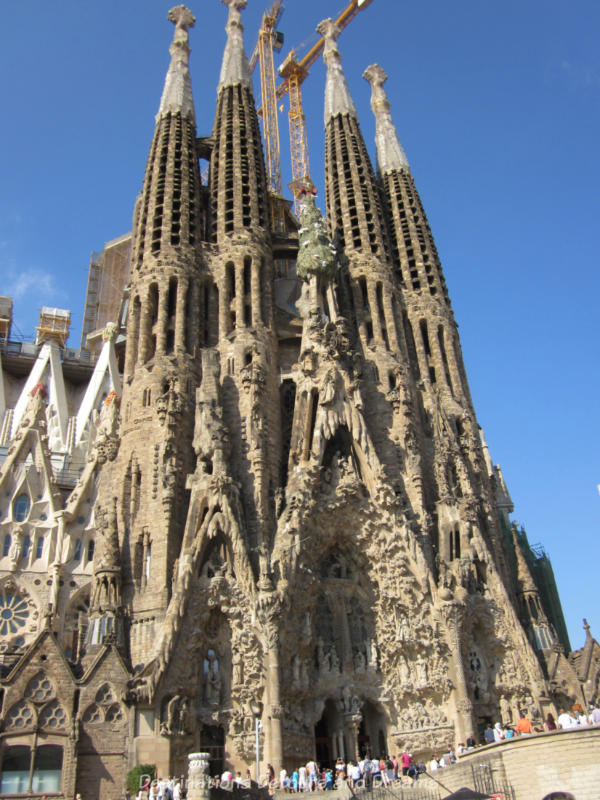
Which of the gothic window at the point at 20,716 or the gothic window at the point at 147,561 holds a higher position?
the gothic window at the point at 147,561

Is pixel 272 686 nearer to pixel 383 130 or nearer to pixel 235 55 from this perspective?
pixel 383 130

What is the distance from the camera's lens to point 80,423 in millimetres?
37688

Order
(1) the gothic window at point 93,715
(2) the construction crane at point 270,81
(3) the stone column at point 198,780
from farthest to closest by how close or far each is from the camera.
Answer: (2) the construction crane at point 270,81, (1) the gothic window at point 93,715, (3) the stone column at point 198,780

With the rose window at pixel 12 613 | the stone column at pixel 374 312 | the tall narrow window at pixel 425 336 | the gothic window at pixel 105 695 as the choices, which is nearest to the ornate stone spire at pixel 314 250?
the stone column at pixel 374 312

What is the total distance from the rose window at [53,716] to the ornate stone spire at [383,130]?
29817 millimetres

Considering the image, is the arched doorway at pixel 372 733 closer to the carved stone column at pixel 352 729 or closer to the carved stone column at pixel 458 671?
the carved stone column at pixel 352 729

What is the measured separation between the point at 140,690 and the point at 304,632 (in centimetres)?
554

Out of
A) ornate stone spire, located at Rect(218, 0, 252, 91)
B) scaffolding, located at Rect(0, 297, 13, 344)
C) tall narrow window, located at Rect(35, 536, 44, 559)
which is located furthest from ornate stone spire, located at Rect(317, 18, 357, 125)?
tall narrow window, located at Rect(35, 536, 44, 559)

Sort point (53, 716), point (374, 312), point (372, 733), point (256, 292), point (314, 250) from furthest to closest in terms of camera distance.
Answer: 1. point (374, 312)
2. point (314, 250)
3. point (256, 292)
4. point (372, 733)
5. point (53, 716)

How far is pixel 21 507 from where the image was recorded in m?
30.0

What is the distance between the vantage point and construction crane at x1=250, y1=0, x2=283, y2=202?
164ft

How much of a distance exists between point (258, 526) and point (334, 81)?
27.8 m

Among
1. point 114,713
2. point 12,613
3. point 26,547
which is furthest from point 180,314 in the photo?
point 114,713

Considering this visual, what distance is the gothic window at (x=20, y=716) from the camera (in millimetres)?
18906
